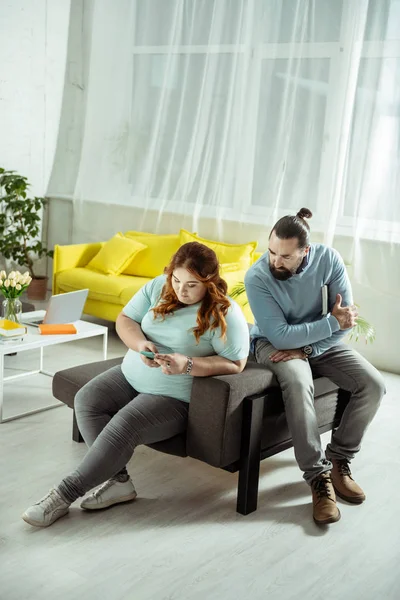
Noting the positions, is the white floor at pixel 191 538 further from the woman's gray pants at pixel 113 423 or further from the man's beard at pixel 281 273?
the man's beard at pixel 281 273

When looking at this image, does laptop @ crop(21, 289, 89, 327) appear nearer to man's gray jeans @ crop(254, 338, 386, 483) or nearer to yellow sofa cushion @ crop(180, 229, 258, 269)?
man's gray jeans @ crop(254, 338, 386, 483)

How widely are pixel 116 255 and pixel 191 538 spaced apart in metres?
3.29

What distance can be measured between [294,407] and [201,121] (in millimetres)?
3441

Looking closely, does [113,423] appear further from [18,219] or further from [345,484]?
[18,219]

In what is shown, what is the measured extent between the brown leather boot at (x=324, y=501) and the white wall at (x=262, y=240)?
7.51 ft

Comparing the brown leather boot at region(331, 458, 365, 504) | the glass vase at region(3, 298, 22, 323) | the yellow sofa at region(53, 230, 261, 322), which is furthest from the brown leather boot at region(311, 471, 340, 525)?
the yellow sofa at region(53, 230, 261, 322)

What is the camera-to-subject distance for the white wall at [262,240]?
488cm

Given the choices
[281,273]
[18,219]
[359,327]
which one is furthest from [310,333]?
[18,219]

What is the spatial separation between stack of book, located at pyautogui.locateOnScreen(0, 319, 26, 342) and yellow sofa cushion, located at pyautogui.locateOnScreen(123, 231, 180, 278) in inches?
78.5

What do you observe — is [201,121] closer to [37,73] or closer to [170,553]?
[37,73]

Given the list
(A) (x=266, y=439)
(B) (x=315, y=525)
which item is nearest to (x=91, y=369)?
(A) (x=266, y=439)

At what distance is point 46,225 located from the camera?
6.98 meters

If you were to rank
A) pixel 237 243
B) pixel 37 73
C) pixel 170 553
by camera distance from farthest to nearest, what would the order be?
pixel 37 73, pixel 237 243, pixel 170 553

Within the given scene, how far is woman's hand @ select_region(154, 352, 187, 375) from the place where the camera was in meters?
2.68
